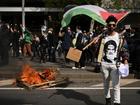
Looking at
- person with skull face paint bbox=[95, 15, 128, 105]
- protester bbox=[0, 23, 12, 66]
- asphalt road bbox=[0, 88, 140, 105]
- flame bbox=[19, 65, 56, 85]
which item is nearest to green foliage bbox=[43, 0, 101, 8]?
protester bbox=[0, 23, 12, 66]

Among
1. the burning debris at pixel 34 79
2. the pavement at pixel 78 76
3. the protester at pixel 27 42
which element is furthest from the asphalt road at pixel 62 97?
the protester at pixel 27 42

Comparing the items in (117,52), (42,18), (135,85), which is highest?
(42,18)

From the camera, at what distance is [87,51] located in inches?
851

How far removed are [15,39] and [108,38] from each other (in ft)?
49.9

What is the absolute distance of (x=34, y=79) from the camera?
14.0m

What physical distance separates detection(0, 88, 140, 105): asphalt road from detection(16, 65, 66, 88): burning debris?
0.76 feet

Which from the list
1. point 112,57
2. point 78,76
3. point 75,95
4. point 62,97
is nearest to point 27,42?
point 78,76

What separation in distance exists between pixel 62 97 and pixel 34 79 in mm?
1498

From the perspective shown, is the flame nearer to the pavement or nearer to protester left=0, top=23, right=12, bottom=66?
the pavement

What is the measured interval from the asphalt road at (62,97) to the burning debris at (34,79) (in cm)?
23

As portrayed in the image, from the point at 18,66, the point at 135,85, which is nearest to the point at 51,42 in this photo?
the point at 18,66

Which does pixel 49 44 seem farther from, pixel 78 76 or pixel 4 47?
pixel 78 76

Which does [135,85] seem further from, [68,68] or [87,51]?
[87,51]

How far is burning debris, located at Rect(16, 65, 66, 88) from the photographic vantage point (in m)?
13.7
